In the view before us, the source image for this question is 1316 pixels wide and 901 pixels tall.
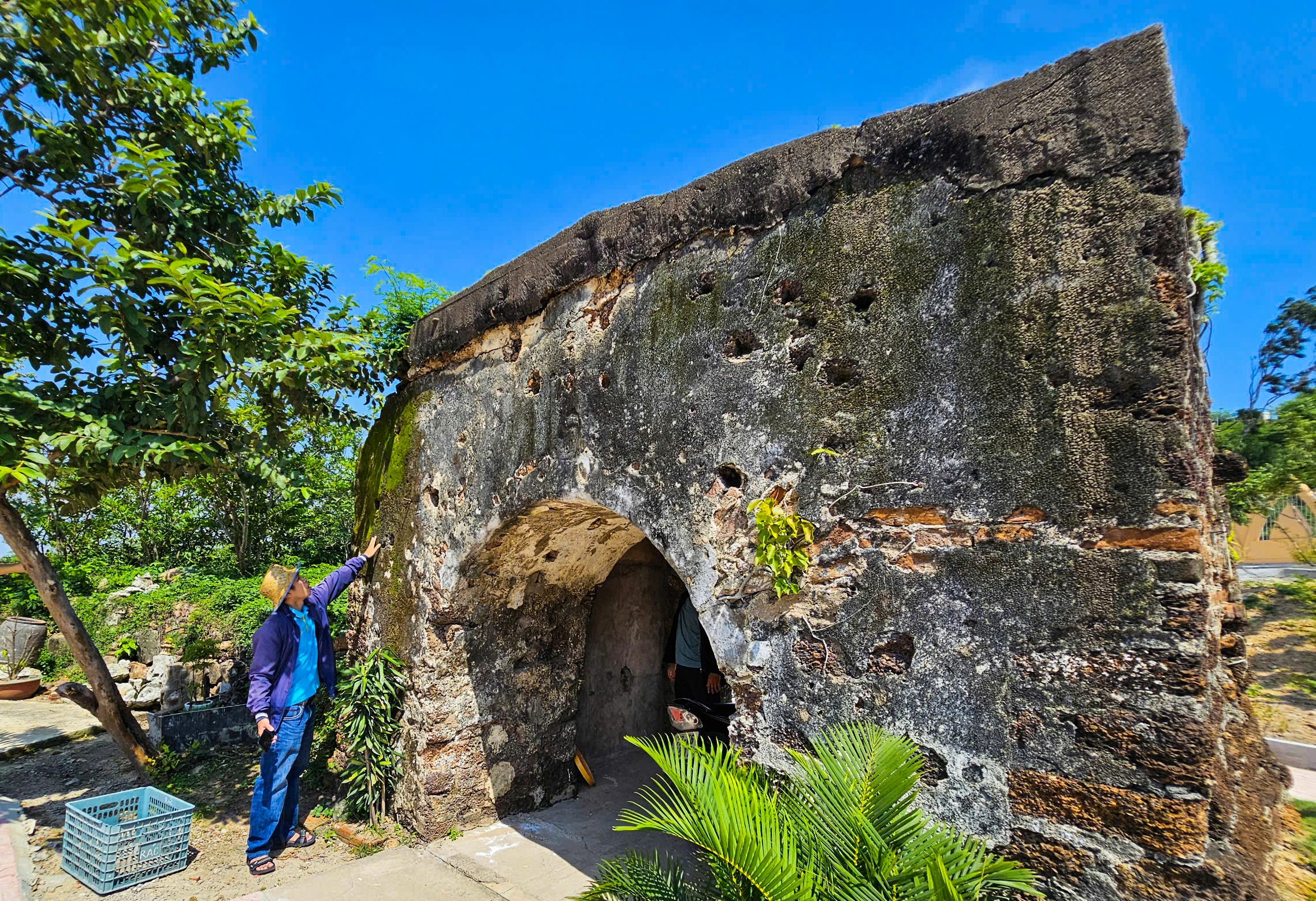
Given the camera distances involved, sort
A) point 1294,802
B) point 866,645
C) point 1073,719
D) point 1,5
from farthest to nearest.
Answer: point 1,5 < point 1294,802 < point 866,645 < point 1073,719

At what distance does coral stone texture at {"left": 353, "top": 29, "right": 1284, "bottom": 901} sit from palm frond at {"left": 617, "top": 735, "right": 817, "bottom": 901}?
52cm

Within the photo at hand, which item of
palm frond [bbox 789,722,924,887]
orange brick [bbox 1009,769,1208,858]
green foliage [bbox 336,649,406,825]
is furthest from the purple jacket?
orange brick [bbox 1009,769,1208,858]

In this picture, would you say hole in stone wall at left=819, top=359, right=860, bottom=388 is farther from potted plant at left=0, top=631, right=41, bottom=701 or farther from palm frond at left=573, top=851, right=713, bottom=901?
potted plant at left=0, top=631, right=41, bottom=701

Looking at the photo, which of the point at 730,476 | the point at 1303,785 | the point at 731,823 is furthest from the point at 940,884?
the point at 1303,785

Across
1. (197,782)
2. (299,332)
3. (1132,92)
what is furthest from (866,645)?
(197,782)

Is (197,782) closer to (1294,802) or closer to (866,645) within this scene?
(866,645)

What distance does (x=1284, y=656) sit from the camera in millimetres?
7438

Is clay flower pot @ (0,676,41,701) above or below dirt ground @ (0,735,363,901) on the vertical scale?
above

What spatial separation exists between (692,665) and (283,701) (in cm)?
278

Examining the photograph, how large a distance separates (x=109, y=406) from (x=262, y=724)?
2.36 metres

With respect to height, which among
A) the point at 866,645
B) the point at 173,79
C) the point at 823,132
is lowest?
the point at 866,645

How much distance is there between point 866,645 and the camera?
8.23 ft

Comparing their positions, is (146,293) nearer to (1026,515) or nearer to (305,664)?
(305,664)

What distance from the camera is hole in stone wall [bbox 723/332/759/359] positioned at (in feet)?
9.70
